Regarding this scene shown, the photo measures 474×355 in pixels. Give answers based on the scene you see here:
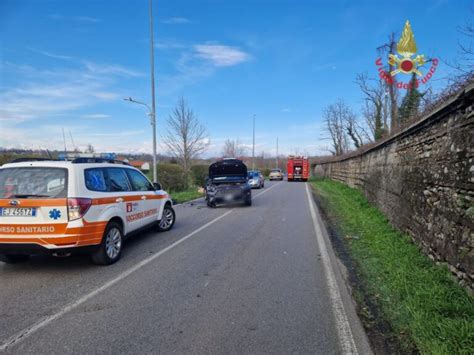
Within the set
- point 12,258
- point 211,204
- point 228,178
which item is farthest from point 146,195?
point 228,178

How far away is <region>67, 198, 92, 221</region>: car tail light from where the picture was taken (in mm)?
4805

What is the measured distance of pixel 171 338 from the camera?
317cm

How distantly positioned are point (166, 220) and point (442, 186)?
638 centimetres

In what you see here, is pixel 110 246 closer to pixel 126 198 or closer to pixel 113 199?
pixel 113 199

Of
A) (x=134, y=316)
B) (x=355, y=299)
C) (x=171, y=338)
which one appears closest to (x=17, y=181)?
(x=134, y=316)

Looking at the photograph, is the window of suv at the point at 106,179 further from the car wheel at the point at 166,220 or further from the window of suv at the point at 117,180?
the car wheel at the point at 166,220

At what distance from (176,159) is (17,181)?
22.6 metres

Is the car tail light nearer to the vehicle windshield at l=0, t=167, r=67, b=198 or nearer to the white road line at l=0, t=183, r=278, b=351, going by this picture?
the vehicle windshield at l=0, t=167, r=67, b=198

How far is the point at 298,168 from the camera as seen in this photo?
41094mm

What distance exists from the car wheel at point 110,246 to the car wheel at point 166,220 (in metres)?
2.33

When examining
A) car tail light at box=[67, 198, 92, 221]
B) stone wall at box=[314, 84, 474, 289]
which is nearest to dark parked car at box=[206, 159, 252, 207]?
stone wall at box=[314, 84, 474, 289]

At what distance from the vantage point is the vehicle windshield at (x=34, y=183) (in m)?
4.83

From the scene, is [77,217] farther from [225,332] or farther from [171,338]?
[225,332]

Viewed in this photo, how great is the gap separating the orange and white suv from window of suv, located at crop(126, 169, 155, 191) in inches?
45.3
